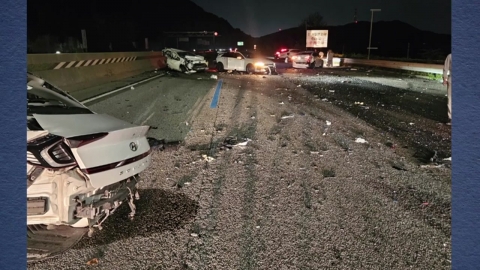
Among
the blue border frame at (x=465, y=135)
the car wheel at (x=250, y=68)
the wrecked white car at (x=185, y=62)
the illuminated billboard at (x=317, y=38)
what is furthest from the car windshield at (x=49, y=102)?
the illuminated billboard at (x=317, y=38)

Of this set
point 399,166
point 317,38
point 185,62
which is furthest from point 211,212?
point 317,38

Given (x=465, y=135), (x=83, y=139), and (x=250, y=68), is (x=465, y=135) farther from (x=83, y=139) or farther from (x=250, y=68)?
(x=250, y=68)

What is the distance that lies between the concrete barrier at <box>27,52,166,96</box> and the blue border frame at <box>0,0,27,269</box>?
12322 millimetres

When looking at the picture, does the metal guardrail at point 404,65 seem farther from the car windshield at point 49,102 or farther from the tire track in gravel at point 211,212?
the car windshield at point 49,102

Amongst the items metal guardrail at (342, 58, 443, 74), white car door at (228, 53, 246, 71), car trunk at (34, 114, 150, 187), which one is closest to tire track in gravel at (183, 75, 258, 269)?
car trunk at (34, 114, 150, 187)

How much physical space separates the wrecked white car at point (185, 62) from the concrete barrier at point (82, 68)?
1970mm

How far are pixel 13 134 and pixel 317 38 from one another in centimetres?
6241

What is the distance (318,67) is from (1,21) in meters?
37.5

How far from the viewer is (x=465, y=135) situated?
211cm

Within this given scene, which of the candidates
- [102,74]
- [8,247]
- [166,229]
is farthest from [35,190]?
[102,74]

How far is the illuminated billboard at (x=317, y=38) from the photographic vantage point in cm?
6119

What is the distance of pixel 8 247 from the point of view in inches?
86.6

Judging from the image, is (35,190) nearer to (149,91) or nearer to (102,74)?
(149,91)

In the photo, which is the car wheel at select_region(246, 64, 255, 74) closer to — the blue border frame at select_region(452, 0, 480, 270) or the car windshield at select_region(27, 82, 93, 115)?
the car windshield at select_region(27, 82, 93, 115)
